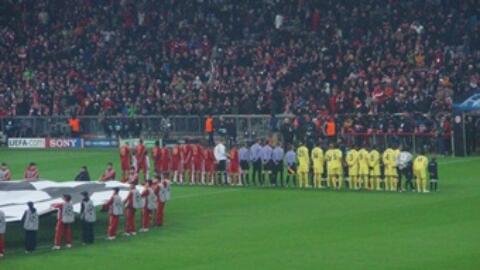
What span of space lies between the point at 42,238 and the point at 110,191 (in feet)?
10.1

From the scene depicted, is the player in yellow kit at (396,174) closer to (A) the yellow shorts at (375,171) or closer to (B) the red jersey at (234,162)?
(A) the yellow shorts at (375,171)

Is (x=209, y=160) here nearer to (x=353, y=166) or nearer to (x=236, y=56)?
(x=353, y=166)

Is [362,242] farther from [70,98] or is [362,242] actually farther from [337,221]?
[70,98]

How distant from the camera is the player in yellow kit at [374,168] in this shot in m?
45.1

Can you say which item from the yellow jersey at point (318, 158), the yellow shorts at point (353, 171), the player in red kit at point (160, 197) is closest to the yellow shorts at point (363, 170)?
the yellow shorts at point (353, 171)

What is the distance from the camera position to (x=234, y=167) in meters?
48.0

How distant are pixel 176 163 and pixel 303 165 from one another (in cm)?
509

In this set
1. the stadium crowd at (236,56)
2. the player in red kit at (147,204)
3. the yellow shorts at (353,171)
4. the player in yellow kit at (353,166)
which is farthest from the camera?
the stadium crowd at (236,56)

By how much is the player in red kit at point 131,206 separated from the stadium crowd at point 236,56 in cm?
2095

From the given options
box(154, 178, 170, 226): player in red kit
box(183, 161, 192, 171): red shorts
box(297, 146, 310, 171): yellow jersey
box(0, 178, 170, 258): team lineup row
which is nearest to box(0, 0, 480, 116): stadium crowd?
box(183, 161, 192, 171): red shorts

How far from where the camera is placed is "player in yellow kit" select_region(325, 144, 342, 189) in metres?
45.8

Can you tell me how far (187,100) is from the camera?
62.0 metres

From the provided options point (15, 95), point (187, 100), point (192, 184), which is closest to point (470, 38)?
point (187, 100)

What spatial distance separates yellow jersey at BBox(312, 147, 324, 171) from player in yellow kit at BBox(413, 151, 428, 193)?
3.34 metres
